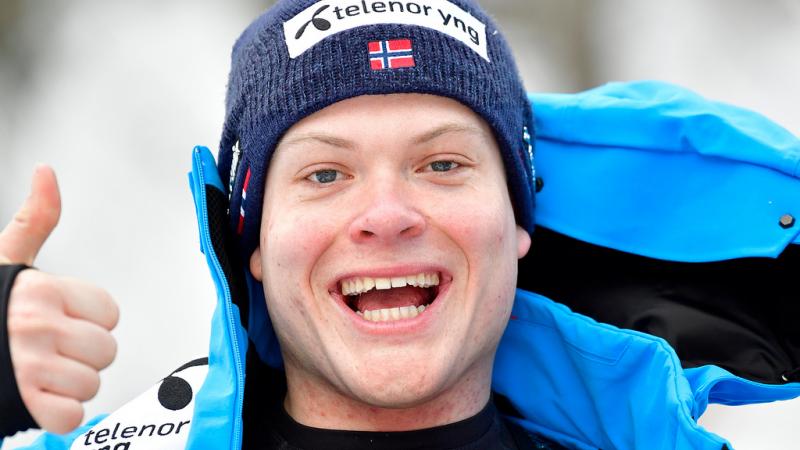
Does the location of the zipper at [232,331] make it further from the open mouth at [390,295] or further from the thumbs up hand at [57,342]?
the thumbs up hand at [57,342]

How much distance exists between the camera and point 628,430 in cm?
257

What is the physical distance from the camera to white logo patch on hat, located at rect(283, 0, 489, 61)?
2.38 meters

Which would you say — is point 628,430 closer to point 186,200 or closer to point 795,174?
point 795,174

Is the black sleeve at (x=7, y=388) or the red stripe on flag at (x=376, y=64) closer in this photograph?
the black sleeve at (x=7, y=388)

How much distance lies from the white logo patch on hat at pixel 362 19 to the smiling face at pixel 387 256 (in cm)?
18

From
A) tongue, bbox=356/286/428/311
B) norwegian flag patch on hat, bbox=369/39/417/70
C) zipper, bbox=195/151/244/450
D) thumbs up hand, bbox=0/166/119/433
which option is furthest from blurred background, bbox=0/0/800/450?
thumbs up hand, bbox=0/166/119/433

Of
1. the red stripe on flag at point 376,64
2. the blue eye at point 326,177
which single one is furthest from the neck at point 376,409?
the red stripe on flag at point 376,64

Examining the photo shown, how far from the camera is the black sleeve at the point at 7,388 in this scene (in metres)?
1.63

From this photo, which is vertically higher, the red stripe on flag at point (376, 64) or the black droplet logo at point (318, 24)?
the black droplet logo at point (318, 24)

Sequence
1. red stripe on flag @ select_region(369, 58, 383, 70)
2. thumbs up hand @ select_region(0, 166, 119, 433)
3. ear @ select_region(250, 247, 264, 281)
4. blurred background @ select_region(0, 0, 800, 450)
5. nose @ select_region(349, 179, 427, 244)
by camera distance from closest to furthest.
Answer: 1. thumbs up hand @ select_region(0, 166, 119, 433)
2. nose @ select_region(349, 179, 427, 244)
3. red stripe on flag @ select_region(369, 58, 383, 70)
4. ear @ select_region(250, 247, 264, 281)
5. blurred background @ select_region(0, 0, 800, 450)

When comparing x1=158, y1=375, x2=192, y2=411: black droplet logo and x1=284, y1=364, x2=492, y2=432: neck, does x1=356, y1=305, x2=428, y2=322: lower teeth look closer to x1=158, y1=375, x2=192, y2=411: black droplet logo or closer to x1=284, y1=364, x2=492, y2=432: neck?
x1=284, y1=364, x2=492, y2=432: neck

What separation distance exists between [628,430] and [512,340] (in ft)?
1.35

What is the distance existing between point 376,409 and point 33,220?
97cm

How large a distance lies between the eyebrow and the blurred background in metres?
2.36
